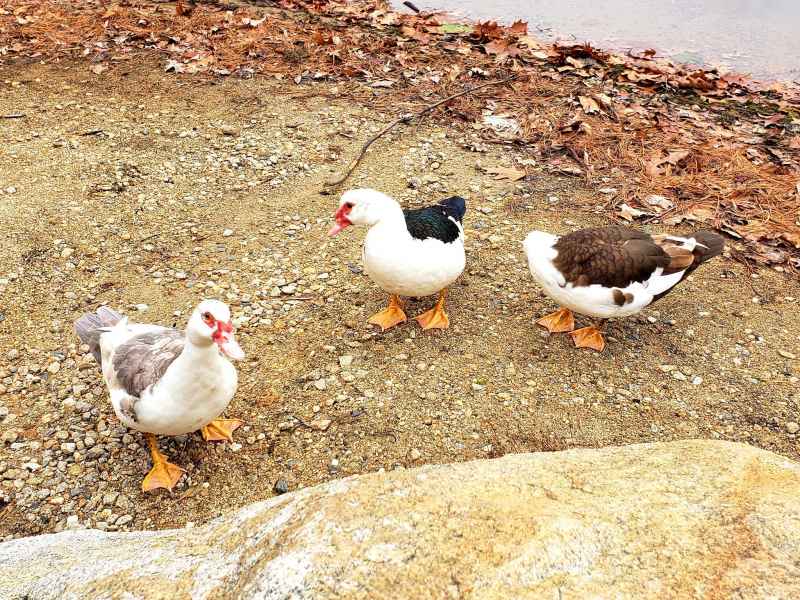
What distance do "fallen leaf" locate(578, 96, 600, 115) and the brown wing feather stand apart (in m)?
3.51

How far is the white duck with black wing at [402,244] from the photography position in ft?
13.9

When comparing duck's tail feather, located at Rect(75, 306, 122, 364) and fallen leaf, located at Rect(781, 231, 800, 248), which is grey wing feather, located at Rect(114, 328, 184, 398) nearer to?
duck's tail feather, located at Rect(75, 306, 122, 364)

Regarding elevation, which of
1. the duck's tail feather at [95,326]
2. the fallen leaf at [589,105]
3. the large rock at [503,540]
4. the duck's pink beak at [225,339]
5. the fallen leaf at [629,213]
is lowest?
the fallen leaf at [629,213]

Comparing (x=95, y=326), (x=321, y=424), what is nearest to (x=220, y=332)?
(x=321, y=424)

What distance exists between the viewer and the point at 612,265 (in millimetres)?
4293

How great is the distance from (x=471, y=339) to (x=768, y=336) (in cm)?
227

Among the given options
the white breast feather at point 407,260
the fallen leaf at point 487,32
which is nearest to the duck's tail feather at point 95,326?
the white breast feather at point 407,260

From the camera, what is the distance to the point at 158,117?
7.33 m

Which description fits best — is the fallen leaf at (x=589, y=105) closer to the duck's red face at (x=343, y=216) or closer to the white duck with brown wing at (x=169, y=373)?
the duck's red face at (x=343, y=216)

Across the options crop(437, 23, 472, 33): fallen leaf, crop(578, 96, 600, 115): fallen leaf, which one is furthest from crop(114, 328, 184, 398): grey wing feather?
crop(437, 23, 472, 33): fallen leaf

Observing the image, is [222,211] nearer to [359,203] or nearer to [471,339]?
[359,203]

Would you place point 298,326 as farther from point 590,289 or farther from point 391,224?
point 590,289

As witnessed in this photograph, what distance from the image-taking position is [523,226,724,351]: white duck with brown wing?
4.29 m

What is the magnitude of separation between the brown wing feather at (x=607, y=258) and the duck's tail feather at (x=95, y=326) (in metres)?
3.02
